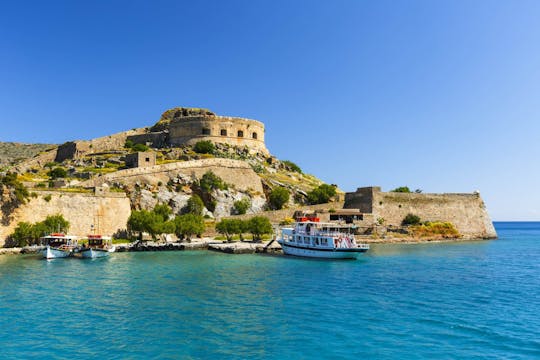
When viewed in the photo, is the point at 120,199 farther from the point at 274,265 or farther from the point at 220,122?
the point at 220,122

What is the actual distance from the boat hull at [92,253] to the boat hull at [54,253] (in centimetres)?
114

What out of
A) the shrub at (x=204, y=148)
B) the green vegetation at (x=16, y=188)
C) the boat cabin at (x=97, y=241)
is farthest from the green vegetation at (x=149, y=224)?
the shrub at (x=204, y=148)

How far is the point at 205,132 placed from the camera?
68.9 metres

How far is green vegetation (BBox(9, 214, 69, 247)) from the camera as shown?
123ft

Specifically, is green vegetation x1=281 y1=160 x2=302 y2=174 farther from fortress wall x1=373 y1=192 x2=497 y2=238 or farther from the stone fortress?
fortress wall x1=373 y1=192 x2=497 y2=238

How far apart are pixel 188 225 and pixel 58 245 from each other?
38.1ft

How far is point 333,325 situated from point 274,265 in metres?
15.9

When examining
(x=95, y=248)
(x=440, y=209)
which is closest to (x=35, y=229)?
(x=95, y=248)

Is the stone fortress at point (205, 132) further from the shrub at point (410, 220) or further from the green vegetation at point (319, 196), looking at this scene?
the shrub at point (410, 220)

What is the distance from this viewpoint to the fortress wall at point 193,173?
1893 inches

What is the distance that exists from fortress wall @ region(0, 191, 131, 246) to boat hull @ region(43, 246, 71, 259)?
6019 mm

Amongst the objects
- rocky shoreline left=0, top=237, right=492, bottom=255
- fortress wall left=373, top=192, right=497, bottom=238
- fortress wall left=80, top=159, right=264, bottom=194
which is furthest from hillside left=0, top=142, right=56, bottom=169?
fortress wall left=373, top=192, right=497, bottom=238

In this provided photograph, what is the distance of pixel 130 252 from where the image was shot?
1542 inches

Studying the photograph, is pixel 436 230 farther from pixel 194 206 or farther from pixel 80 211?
pixel 80 211
